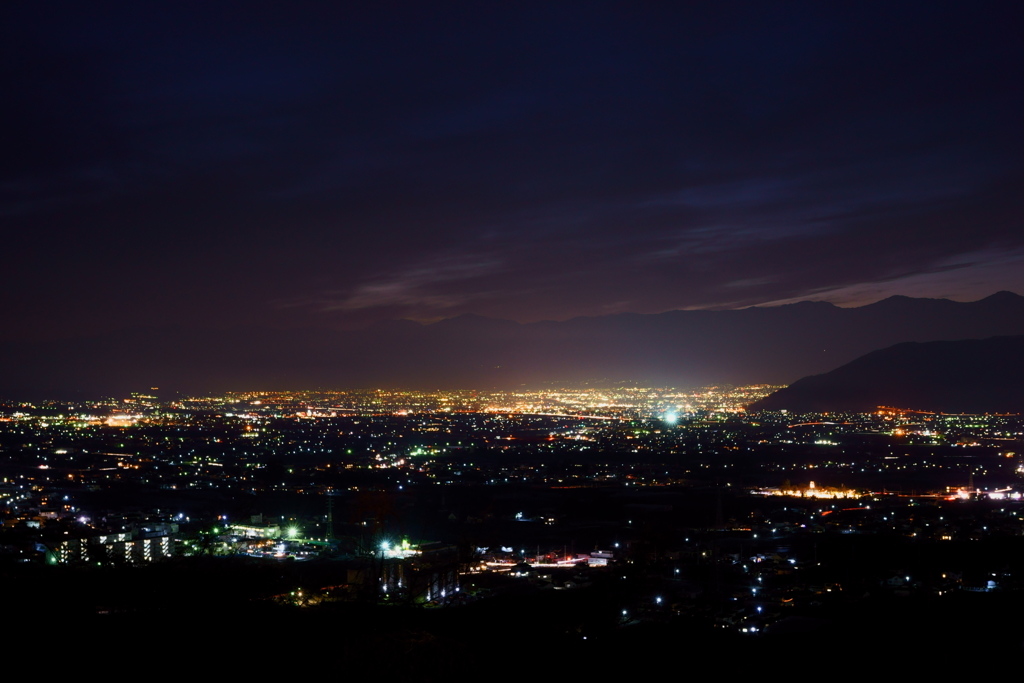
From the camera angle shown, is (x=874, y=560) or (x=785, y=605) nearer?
(x=785, y=605)

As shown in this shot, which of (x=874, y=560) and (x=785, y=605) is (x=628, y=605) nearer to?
(x=785, y=605)

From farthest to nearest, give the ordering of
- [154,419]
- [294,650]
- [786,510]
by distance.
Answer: [154,419] → [786,510] → [294,650]

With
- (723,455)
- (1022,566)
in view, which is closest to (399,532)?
(1022,566)

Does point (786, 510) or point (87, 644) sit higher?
point (87, 644)

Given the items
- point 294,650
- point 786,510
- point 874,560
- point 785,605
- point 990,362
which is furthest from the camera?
point 990,362

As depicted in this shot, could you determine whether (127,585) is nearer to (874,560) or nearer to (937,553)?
(874,560)

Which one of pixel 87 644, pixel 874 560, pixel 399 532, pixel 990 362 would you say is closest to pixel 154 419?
pixel 399 532
